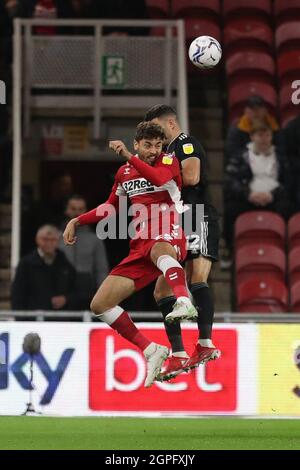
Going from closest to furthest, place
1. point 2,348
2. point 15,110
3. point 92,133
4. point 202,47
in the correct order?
point 202,47
point 2,348
point 15,110
point 92,133

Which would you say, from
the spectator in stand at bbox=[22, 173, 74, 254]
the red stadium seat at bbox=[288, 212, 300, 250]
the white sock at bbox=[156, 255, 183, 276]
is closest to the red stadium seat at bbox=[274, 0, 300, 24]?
the red stadium seat at bbox=[288, 212, 300, 250]

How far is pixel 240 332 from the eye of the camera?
12719mm

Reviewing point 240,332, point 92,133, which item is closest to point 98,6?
point 92,133

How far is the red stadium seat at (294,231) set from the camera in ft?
48.6

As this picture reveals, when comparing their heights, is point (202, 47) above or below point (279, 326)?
above

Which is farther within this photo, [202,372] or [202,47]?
[202,372]

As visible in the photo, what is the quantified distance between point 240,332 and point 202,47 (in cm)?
307

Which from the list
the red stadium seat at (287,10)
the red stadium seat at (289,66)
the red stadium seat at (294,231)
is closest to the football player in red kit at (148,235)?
the red stadium seat at (294,231)

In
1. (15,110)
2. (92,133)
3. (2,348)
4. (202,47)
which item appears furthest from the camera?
(92,133)

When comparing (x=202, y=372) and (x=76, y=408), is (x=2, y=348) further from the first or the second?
(x=202, y=372)

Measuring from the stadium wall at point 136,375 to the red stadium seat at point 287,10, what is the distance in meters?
5.23

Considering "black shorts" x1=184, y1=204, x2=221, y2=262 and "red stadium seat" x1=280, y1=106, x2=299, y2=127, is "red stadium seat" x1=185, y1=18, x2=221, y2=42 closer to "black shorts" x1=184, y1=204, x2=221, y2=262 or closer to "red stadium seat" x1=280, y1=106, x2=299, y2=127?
"red stadium seat" x1=280, y1=106, x2=299, y2=127

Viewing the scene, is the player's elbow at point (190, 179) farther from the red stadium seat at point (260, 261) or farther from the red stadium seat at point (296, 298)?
the red stadium seat at point (260, 261)

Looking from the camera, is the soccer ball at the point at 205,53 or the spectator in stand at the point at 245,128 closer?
the soccer ball at the point at 205,53
